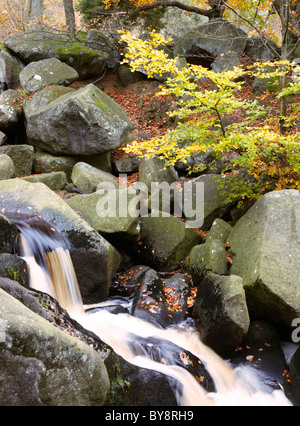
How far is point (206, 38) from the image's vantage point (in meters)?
12.7

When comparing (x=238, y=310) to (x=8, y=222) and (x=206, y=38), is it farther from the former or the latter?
(x=206, y=38)

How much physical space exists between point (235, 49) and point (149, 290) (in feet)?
37.4

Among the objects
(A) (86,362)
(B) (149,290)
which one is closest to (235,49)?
(B) (149,290)

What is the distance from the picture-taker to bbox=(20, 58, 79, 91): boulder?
34.8ft

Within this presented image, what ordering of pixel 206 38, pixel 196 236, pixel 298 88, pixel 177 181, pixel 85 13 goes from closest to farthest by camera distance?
1. pixel 298 88
2. pixel 196 236
3. pixel 177 181
4. pixel 206 38
5. pixel 85 13

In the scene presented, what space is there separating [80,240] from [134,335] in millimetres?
1830

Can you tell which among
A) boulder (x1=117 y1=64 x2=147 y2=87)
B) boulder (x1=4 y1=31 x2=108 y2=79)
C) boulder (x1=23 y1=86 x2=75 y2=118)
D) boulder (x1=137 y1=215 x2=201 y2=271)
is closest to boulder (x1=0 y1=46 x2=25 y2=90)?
boulder (x1=4 y1=31 x2=108 y2=79)

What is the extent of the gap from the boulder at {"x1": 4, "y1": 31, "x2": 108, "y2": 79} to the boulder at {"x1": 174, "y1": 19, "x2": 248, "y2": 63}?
3.49 meters

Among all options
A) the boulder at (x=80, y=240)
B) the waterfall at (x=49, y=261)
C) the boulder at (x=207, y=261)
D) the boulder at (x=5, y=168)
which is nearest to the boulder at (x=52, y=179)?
the boulder at (x=5, y=168)

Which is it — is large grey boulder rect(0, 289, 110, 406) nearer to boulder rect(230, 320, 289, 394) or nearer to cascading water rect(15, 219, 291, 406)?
cascading water rect(15, 219, 291, 406)

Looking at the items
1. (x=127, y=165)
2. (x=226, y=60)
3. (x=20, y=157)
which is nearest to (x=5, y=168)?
(x=20, y=157)

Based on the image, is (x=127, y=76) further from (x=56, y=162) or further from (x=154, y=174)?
(x=154, y=174)

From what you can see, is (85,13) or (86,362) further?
(85,13)
